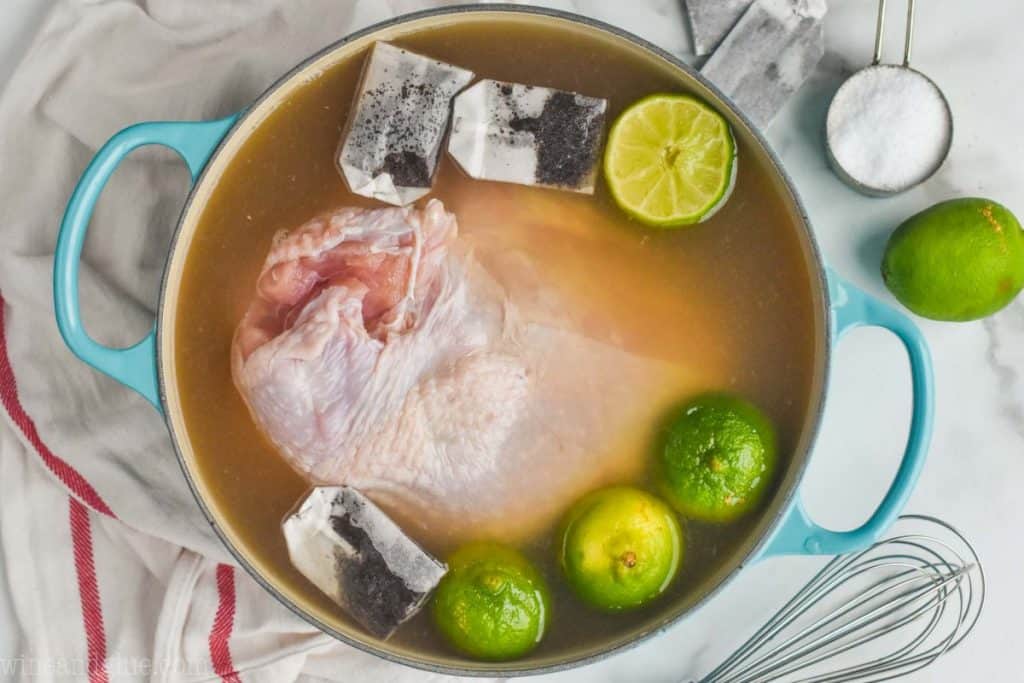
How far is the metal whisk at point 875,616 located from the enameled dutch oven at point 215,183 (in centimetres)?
30

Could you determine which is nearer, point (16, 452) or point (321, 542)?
point (321, 542)

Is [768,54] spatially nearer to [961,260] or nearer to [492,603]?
[961,260]

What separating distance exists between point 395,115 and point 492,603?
71 centimetres

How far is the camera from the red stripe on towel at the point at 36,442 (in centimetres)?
180

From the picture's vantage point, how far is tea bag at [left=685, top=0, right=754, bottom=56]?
173cm

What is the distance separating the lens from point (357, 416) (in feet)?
5.18

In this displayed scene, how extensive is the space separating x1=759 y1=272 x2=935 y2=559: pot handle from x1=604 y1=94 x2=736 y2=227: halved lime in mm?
221

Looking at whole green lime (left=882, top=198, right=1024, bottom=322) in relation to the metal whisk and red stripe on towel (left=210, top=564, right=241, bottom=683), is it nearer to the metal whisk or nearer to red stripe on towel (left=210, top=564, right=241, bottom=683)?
the metal whisk

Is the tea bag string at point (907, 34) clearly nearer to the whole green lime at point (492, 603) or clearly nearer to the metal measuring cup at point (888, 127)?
the metal measuring cup at point (888, 127)

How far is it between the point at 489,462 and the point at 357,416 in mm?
208

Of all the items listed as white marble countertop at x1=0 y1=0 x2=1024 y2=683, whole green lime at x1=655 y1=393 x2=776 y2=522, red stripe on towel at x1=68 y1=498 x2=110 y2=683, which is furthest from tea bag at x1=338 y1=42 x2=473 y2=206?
red stripe on towel at x1=68 y1=498 x2=110 y2=683

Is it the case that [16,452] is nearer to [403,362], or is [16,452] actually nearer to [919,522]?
[403,362]

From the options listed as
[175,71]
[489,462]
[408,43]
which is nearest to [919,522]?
[489,462]

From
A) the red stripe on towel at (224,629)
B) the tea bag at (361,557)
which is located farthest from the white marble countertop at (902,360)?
the red stripe on towel at (224,629)
